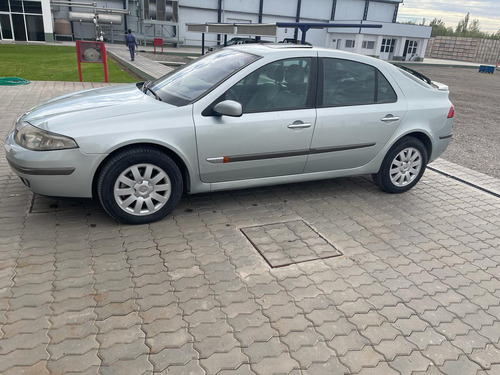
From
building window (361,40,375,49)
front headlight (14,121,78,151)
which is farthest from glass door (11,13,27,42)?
front headlight (14,121,78,151)

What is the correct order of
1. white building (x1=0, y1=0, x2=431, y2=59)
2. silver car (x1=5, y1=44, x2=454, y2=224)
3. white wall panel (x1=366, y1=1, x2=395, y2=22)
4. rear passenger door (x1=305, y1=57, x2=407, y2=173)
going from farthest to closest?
white wall panel (x1=366, y1=1, x2=395, y2=22) < white building (x1=0, y1=0, x2=431, y2=59) < rear passenger door (x1=305, y1=57, x2=407, y2=173) < silver car (x1=5, y1=44, x2=454, y2=224)

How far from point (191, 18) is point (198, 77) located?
39350 mm

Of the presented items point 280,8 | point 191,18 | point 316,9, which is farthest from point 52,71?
point 316,9

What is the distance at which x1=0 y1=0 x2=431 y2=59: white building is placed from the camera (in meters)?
30.2

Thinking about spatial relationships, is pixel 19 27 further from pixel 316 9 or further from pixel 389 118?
pixel 389 118

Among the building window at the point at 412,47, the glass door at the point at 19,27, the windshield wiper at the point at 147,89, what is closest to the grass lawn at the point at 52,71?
the windshield wiper at the point at 147,89

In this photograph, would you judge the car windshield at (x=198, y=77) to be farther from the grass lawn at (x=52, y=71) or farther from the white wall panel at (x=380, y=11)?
the white wall panel at (x=380, y=11)

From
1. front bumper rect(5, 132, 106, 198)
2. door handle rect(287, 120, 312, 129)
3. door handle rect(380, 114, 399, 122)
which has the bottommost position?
front bumper rect(5, 132, 106, 198)

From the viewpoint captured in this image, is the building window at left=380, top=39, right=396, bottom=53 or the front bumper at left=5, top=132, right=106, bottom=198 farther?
the building window at left=380, top=39, right=396, bottom=53

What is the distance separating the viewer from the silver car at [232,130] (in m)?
3.50

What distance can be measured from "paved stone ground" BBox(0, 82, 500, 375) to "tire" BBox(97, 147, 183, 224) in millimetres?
153

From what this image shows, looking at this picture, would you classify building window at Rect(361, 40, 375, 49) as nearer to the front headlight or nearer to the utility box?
the utility box

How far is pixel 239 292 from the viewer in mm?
2990

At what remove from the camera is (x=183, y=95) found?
3963 mm
